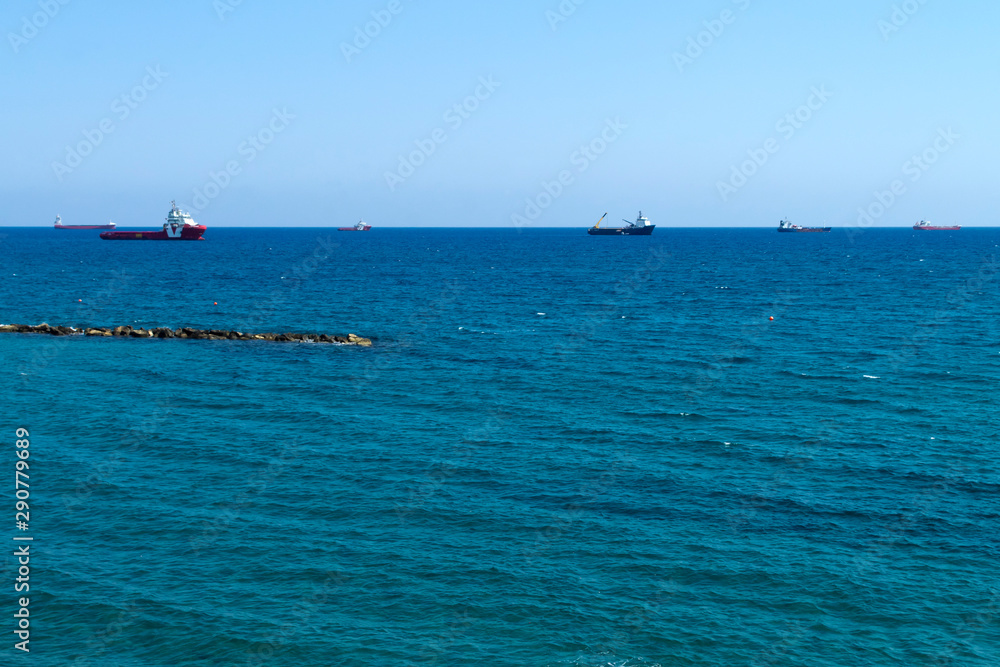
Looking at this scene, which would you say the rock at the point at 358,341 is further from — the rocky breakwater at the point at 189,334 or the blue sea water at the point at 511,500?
the blue sea water at the point at 511,500

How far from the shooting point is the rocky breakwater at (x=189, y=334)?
84250mm

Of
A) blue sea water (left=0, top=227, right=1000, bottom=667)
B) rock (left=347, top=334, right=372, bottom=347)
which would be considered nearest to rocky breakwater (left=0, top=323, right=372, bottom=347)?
rock (left=347, top=334, right=372, bottom=347)

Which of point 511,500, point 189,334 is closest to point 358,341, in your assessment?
point 189,334

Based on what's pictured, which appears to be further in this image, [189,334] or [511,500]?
[189,334]

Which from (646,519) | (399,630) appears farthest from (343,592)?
(646,519)

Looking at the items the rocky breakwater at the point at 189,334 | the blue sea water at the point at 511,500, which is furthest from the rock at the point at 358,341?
the blue sea water at the point at 511,500

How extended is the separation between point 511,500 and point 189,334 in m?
59.2

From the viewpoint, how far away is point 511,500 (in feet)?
128

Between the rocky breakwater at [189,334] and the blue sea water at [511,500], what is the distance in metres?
3.34

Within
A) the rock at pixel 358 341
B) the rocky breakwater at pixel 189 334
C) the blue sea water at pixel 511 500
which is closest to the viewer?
the blue sea water at pixel 511 500

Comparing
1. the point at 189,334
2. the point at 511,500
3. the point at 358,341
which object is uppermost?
the point at 358,341

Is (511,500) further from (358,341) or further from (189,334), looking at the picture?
(189,334)

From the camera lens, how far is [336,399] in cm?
5853

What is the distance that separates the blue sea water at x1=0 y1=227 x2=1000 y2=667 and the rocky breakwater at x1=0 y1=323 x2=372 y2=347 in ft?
11.0
